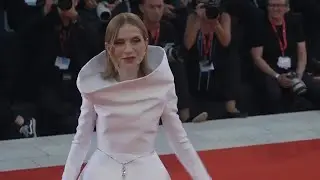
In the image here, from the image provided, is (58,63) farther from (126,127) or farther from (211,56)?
(126,127)

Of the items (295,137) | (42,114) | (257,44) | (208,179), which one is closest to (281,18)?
(257,44)

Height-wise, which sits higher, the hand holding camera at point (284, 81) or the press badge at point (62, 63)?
the press badge at point (62, 63)

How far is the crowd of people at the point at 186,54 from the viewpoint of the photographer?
18.4ft

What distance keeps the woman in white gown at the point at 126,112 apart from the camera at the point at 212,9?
3.15 meters

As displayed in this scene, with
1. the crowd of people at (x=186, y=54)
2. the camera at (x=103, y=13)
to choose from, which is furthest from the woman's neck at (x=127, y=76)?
the camera at (x=103, y=13)

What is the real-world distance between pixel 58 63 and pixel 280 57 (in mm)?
1940

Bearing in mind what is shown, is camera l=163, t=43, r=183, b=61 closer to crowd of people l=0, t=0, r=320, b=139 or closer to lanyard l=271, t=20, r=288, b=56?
crowd of people l=0, t=0, r=320, b=139

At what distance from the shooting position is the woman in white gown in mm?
2654

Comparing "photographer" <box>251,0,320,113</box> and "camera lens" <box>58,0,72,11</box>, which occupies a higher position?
"camera lens" <box>58,0,72,11</box>

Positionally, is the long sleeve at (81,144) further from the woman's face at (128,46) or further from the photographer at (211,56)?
the photographer at (211,56)

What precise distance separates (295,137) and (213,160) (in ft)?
2.84

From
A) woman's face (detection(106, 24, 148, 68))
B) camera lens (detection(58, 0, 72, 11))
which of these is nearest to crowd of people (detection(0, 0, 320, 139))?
camera lens (detection(58, 0, 72, 11))

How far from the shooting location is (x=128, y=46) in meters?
2.64

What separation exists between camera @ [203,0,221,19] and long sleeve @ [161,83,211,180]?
125 inches
